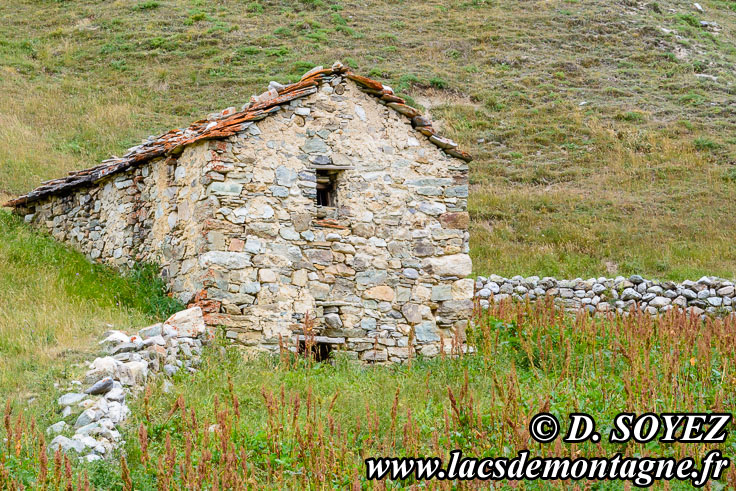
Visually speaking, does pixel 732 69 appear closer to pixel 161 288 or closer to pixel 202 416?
pixel 161 288

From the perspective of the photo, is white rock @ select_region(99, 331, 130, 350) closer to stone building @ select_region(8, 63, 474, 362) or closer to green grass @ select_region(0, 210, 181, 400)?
green grass @ select_region(0, 210, 181, 400)

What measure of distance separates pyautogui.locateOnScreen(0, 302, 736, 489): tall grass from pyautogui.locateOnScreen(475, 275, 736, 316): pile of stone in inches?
122

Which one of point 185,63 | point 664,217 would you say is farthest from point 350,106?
point 185,63

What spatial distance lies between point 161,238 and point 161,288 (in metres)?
Answer: 0.70

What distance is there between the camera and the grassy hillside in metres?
17.0

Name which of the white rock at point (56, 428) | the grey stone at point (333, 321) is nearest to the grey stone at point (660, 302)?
the grey stone at point (333, 321)

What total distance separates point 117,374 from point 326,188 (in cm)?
397

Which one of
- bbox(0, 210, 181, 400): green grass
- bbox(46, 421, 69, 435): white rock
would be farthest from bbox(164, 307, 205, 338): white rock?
bbox(46, 421, 69, 435): white rock

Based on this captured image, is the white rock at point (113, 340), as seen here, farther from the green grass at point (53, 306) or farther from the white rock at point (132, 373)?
the white rock at point (132, 373)

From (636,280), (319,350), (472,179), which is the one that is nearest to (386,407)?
(319,350)

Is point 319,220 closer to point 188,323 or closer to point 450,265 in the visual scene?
point 450,265

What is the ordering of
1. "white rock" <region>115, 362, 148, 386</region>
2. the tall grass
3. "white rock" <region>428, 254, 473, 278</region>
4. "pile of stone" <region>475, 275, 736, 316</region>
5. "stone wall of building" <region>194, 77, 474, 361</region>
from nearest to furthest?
the tall grass
"white rock" <region>115, 362, 148, 386</region>
"stone wall of building" <region>194, 77, 474, 361</region>
"white rock" <region>428, 254, 473, 278</region>
"pile of stone" <region>475, 275, 736, 316</region>

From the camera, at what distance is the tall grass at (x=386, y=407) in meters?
5.27

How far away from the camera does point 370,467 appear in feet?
18.0
